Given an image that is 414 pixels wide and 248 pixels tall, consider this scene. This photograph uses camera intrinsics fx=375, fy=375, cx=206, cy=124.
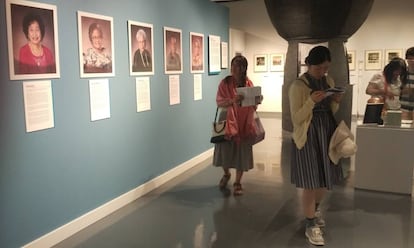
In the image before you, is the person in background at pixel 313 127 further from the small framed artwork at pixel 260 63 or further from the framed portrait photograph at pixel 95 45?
the small framed artwork at pixel 260 63

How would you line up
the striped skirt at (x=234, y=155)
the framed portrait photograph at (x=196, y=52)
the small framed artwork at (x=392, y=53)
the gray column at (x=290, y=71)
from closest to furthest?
the striped skirt at (x=234, y=155), the framed portrait photograph at (x=196, y=52), the gray column at (x=290, y=71), the small framed artwork at (x=392, y=53)

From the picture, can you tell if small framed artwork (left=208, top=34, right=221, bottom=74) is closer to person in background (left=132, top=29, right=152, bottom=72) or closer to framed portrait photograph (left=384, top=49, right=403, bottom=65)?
person in background (left=132, top=29, right=152, bottom=72)

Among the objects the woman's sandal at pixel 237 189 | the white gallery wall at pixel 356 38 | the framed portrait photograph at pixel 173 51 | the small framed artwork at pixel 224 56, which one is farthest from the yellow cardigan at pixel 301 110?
the white gallery wall at pixel 356 38

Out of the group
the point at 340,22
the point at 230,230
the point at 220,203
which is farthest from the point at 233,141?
the point at 340,22

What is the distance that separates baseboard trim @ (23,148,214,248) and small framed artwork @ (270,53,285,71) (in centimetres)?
648

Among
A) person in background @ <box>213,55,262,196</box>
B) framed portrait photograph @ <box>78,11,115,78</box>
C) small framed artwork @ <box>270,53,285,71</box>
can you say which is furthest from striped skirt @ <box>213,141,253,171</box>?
small framed artwork @ <box>270,53,285,71</box>

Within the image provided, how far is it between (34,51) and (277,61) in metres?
8.92

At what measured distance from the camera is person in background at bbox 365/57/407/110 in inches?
181

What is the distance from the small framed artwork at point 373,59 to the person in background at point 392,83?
5.52m

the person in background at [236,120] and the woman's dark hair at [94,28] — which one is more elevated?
the woman's dark hair at [94,28]

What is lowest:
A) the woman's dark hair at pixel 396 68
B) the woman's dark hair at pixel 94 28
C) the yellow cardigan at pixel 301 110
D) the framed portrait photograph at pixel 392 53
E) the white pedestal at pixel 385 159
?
the white pedestal at pixel 385 159

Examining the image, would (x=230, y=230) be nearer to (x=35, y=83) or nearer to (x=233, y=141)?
(x=233, y=141)

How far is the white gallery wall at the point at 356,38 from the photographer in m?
9.34

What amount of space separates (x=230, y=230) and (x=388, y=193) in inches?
81.9
